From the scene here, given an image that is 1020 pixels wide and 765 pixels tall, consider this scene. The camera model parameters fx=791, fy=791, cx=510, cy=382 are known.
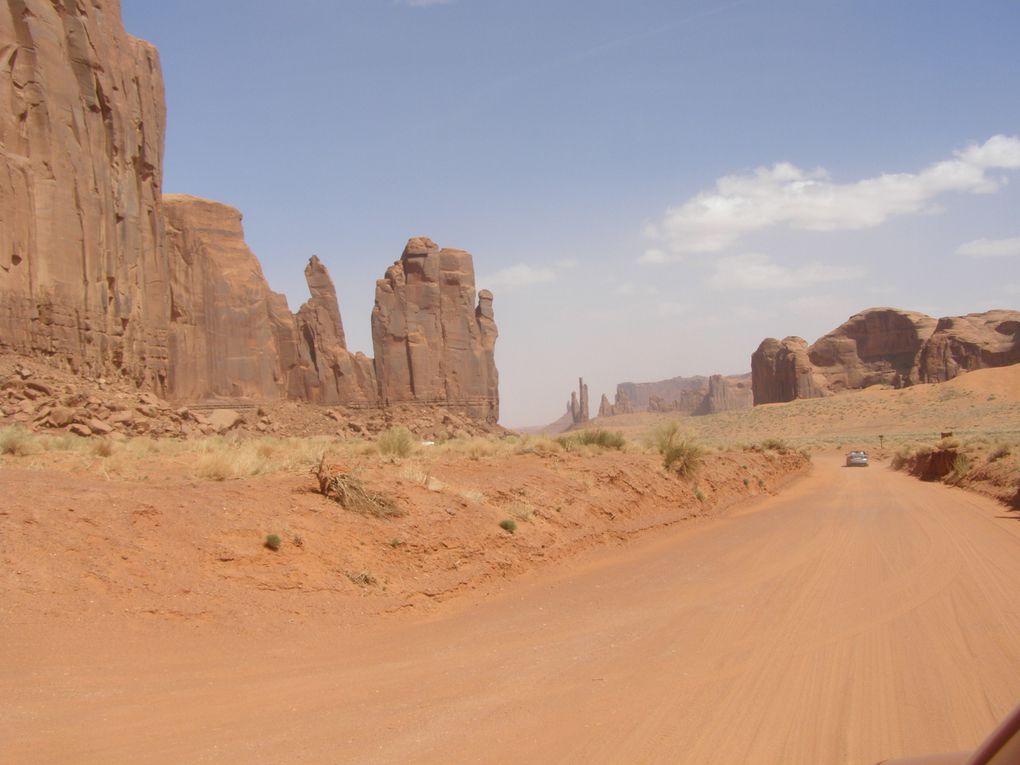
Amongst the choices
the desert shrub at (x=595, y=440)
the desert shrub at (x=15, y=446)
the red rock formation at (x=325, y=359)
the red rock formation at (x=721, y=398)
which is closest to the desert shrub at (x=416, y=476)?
the desert shrub at (x=15, y=446)

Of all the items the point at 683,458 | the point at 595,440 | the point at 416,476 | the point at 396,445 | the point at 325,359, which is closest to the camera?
the point at 416,476

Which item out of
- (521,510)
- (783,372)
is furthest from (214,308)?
(783,372)

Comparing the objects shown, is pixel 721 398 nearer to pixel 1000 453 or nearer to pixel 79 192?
pixel 1000 453

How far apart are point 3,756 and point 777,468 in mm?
33174

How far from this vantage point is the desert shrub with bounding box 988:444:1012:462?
27.9 metres

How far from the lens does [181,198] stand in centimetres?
4962

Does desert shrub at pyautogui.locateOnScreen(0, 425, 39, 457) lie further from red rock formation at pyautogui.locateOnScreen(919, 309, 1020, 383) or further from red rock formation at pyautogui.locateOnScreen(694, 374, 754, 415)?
red rock formation at pyautogui.locateOnScreen(694, 374, 754, 415)

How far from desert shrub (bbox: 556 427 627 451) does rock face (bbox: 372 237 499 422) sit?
40.6 meters

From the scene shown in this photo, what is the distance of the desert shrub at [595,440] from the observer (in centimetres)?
2511

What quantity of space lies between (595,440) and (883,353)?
384 ft

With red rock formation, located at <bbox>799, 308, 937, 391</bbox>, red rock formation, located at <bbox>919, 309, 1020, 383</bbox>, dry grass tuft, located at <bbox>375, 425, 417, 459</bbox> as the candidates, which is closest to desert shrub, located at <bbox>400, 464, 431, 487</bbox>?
dry grass tuft, located at <bbox>375, 425, 417, 459</bbox>

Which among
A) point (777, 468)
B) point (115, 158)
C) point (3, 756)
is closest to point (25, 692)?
point (3, 756)

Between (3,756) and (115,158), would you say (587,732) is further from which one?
(115,158)

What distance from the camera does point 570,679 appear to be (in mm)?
7184
